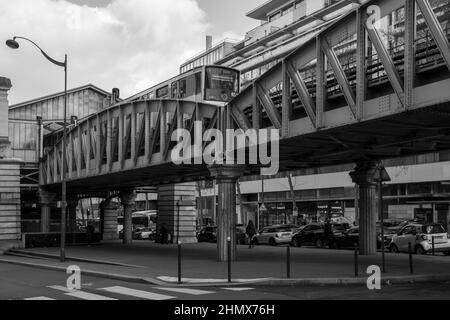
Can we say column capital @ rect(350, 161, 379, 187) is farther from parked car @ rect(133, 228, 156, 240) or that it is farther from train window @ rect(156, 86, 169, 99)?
parked car @ rect(133, 228, 156, 240)

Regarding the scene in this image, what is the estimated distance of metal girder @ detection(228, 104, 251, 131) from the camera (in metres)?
22.0

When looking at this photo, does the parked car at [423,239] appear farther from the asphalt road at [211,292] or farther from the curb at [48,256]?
the curb at [48,256]

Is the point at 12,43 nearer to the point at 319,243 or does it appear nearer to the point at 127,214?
the point at 127,214

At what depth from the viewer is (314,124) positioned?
711 inches

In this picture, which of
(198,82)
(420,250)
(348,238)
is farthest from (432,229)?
(198,82)

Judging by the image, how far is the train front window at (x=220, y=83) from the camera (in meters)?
29.4

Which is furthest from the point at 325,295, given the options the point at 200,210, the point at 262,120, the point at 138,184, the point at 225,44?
the point at 225,44

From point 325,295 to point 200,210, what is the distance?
7652cm

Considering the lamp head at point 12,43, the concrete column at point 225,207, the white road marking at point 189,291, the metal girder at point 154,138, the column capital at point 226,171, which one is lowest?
the white road marking at point 189,291

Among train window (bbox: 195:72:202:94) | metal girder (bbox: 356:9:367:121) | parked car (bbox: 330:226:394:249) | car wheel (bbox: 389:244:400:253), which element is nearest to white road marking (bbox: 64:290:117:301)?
metal girder (bbox: 356:9:367:121)

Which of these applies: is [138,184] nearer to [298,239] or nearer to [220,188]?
[298,239]

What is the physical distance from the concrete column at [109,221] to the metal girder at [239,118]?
35.2m

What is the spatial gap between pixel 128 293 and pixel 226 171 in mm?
9648

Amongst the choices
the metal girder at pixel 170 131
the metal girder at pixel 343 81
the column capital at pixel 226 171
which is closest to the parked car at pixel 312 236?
the metal girder at pixel 170 131
